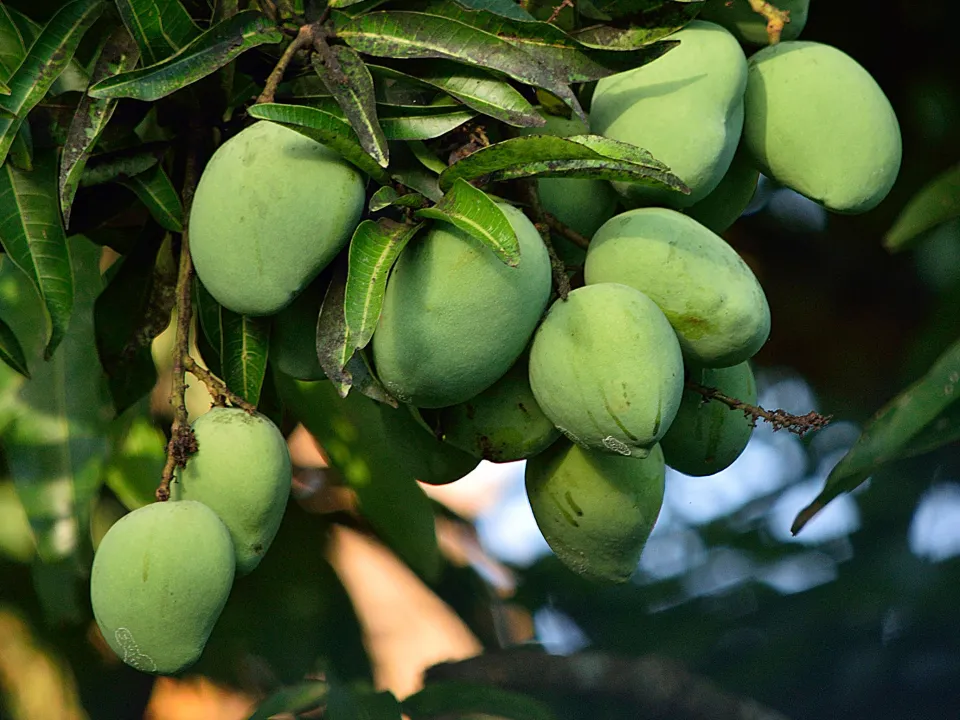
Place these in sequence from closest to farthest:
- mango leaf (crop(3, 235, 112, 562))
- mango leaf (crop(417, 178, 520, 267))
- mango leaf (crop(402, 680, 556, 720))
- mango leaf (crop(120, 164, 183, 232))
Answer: mango leaf (crop(417, 178, 520, 267))
mango leaf (crop(120, 164, 183, 232))
mango leaf (crop(3, 235, 112, 562))
mango leaf (crop(402, 680, 556, 720))

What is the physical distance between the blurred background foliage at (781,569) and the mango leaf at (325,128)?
1.34ft

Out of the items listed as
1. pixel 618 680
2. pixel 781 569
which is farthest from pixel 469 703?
pixel 781 569

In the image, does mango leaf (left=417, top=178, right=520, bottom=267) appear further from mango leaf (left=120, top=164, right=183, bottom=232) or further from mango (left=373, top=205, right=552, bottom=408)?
mango leaf (left=120, top=164, right=183, bottom=232)

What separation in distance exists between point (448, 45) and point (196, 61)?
→ 12cm

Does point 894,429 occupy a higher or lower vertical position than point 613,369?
lower

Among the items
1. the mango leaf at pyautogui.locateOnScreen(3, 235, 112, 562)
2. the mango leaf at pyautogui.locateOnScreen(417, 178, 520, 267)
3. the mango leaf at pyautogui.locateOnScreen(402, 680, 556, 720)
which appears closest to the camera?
the mango leaf at pyautogui.locateOnScreen(417, 178, 520, 267)

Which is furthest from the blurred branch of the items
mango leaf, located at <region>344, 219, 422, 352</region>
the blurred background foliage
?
mango leaf, located at <region>344, 219, 422, 352</region>

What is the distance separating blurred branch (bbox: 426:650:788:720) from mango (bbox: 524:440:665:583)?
31 cm

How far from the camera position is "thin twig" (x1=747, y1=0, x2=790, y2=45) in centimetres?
61

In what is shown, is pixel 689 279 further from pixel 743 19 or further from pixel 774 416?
pixel 743 19

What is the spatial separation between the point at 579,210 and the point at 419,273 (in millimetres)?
126

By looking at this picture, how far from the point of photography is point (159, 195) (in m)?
0.58

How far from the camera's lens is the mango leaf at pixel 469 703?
0.86 metres

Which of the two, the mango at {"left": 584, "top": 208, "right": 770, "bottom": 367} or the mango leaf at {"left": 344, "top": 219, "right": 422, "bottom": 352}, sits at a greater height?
the mango leaf at {"left": 344, "top": 219, "right": 422, "bottom": 352}
